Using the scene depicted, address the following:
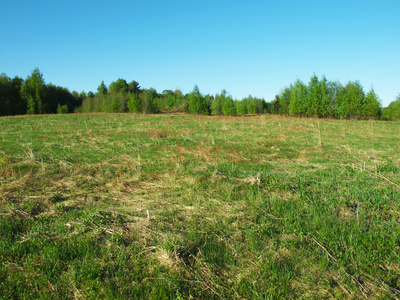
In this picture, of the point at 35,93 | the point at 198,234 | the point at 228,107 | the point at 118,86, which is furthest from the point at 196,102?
the point at 198,234

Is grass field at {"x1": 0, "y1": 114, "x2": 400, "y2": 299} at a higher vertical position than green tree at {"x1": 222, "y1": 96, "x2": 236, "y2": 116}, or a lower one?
lower

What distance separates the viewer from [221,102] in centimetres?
4519

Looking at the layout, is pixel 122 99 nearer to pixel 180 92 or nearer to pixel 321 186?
pixel 180 92

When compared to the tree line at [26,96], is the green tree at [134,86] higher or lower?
higher

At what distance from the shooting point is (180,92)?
61188mm

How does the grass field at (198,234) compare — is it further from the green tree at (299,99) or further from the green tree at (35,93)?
the green tree at (35,93)

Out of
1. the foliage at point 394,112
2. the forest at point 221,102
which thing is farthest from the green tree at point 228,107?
the foliage at point 394,112

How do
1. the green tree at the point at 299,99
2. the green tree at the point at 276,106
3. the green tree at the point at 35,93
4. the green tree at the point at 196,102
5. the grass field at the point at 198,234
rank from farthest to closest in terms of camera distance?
Answer: the green tree at the point at 276,106
the green tree at the point at 35,93
the green tree at the point at 196,102
the green tree at the point at 299,99
the grass field at the point at 198,234

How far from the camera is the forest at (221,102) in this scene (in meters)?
33.2

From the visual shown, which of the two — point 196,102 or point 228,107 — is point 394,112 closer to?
point 228,107

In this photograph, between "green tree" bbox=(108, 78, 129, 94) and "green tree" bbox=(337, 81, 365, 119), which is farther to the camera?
"green tree" bbox=(108, 78, 129, 94)

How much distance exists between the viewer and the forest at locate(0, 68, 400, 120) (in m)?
33.2

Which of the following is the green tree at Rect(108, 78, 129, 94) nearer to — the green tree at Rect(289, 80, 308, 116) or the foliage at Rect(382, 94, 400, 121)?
the green tree at Rect(289, 80, 308, 116)

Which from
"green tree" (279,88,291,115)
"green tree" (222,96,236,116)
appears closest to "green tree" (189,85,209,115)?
"green tree" (222,96,236,116)
